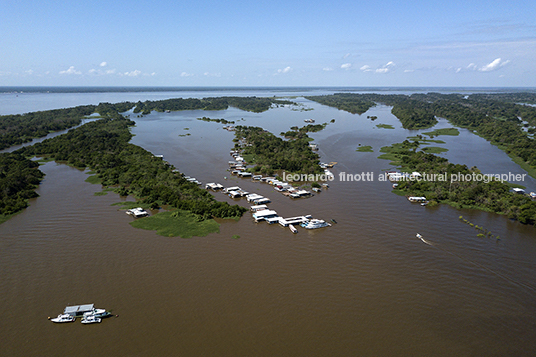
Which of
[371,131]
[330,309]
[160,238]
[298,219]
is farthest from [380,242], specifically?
[371,131]

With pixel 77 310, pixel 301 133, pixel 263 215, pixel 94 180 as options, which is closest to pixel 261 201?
pixel 263 215

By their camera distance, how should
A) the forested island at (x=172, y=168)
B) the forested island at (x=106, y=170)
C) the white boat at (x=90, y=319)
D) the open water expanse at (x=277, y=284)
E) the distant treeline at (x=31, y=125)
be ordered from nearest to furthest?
the open water expanse at (x=277, y=284)
the white boat at (x=90, y=319)
the forested island at (x=106, y=170)
the forested island at (x=172, y=168)
the distant treeline at (x=31, y=125)

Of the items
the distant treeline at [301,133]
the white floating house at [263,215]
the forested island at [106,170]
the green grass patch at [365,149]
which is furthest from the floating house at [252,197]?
the distant treeline at [301,133]

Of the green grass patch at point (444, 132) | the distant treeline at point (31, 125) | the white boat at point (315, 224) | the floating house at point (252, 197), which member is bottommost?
the white boat at point (315, 224)

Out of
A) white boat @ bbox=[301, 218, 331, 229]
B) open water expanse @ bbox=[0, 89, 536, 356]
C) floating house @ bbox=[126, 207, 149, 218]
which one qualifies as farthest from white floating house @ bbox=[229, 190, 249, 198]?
white boat @ bbox=[301, 218, 331, 229]

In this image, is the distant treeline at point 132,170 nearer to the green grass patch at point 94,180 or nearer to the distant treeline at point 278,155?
the green grass patch at point 94,180

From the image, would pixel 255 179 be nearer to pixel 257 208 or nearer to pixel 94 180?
pixel 257 208
